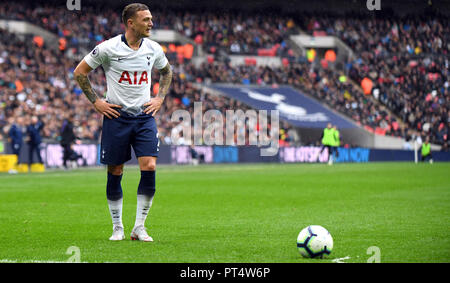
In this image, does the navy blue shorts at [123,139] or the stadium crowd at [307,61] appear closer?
the navy blue shorts at [123,139]

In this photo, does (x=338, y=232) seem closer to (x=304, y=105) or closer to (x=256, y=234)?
(x=256, y=234)

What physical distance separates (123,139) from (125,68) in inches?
31.0

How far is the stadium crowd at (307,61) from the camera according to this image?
139 feet

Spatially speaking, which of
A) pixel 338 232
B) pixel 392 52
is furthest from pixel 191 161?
pixel 338 232

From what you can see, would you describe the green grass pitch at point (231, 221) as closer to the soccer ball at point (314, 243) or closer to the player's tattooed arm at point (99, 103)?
the soccer ball at point (314, 243)

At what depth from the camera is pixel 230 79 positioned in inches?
1907

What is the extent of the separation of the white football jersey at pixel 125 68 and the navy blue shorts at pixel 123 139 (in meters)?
0.12

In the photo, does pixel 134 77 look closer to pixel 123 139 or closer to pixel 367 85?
pixel 123 139

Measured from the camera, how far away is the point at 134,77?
8.49m

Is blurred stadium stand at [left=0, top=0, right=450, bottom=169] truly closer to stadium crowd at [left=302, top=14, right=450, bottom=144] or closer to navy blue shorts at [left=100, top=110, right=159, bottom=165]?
stadium crowd at [left=302, top=14, right=450, bottom=144]

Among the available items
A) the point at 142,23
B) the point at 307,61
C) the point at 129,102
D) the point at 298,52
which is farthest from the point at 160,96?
the point at 298,52

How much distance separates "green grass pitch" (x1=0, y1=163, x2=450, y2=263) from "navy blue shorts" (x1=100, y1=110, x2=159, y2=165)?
3.11 feet

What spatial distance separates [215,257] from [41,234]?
9.78 ft

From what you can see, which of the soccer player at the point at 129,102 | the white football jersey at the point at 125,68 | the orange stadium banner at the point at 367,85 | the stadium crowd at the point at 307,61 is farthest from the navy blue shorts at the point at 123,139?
the orange stadium banner at the point at 367,85
